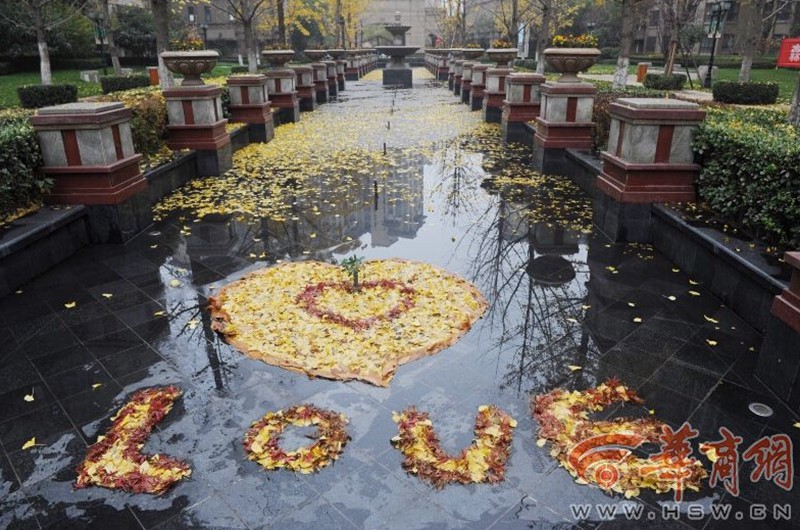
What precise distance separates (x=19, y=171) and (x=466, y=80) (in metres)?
18.7

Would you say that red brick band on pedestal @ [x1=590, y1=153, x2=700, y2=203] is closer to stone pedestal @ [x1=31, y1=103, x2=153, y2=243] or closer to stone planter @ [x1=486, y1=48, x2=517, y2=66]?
stone pedestal @ [x1=31, y1=103, x2=153, y2=243]

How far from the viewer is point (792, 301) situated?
4090mm

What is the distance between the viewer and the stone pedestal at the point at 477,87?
20.1 m

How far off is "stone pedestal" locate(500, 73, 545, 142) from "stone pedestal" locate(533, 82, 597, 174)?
2.97 metres

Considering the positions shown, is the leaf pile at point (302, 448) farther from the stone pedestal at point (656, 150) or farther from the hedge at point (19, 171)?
the stone pedestal at point (656, 150)

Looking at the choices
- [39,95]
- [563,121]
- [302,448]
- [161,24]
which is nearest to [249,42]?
[161,24]

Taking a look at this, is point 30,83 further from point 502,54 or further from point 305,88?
point 502,54

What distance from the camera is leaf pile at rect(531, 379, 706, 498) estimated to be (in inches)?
135

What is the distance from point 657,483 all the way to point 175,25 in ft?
181

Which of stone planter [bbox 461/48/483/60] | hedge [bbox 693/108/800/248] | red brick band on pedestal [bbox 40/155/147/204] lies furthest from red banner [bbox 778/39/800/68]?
red brick band on pedestal [bbox 40/155/147/204]

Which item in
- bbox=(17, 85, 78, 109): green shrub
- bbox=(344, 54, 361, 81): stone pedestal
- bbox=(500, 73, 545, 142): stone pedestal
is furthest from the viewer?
bbox=(344, 54, 361, 81): stone pedestal

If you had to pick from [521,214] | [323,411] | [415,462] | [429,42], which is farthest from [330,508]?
[429,42]

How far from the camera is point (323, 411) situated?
4.12 metres

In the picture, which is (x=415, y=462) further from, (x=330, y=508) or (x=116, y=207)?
(x=116, y=207)
